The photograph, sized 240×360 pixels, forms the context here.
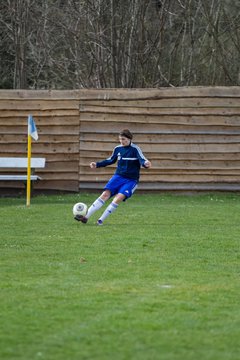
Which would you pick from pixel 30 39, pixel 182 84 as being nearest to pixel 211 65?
pixel 182 84

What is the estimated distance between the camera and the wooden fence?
22172 mm

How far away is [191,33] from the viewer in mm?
25328

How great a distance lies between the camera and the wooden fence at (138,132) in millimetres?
22172

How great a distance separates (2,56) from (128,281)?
71.8 ft

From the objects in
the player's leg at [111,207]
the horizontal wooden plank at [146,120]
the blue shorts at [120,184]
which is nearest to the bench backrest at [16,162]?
the horizontal wooden plank at [146,120]

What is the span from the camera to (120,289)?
859 cm

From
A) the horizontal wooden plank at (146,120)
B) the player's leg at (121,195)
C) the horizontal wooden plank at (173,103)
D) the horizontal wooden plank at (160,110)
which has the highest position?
the horizontal wooden plank at (173,103)

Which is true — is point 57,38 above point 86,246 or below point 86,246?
above

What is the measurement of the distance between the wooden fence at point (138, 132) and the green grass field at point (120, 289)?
6300 millimetres

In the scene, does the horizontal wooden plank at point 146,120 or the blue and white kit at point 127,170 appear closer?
the blue and white kit at point 127,170

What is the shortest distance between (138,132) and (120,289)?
1383cm

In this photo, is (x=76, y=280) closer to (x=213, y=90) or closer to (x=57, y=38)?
(x=213, y=90)

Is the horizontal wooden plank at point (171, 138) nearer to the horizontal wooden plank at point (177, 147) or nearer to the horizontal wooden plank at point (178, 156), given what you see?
the horizontal wooden plank at point (177, 147)

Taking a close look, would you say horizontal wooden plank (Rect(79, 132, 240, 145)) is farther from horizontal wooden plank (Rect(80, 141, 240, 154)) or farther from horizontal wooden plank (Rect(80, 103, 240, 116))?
horizontal wooden plank (Rect(80, 103, 240, 116))
